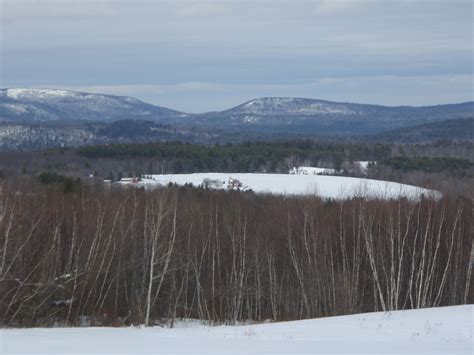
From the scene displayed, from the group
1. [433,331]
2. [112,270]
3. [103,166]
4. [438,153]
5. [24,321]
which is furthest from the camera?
[438,153]

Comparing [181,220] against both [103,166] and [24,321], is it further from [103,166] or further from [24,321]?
[103,166]

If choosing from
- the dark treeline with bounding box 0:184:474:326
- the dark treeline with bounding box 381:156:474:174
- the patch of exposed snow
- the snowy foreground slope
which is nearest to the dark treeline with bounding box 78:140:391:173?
the patch of exposed snow

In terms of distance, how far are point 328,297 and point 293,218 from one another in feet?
24.4

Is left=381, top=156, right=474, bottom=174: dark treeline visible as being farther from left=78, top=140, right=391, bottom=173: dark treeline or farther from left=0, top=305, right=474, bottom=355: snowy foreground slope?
left=0, top=305, right=474, bottom=355: snowy foreground slope

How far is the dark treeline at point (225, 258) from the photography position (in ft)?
114

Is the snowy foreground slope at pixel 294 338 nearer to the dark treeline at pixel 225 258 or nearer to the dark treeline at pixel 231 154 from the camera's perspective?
the dark treeline at pixel 225 258

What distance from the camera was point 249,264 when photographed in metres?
43.6

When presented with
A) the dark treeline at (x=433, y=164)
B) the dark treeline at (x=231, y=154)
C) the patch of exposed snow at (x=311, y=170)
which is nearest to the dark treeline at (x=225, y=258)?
the dark treeline at (x=433, y=164)

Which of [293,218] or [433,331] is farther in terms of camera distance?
[293,218]

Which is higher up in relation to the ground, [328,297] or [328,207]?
[328,207]

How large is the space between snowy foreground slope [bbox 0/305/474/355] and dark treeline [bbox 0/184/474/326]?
8.38 meters

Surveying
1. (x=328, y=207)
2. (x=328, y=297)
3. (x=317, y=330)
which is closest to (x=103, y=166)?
(x=328, y=207)

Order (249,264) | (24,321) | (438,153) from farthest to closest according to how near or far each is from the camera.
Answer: (438,153)
(249,264)
(24,321)

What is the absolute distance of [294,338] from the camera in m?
22.4
